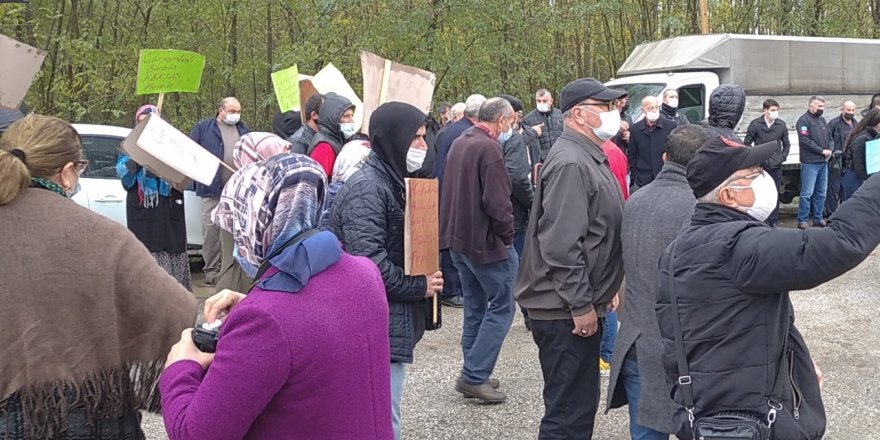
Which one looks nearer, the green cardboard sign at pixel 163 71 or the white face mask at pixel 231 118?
the green cardboard sign at pixel 163 71

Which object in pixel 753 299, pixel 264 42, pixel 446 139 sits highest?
pixel 264 42

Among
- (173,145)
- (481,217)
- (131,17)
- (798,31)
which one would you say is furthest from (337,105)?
(798,31)

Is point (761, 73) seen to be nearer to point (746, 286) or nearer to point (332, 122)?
point (332, 122)

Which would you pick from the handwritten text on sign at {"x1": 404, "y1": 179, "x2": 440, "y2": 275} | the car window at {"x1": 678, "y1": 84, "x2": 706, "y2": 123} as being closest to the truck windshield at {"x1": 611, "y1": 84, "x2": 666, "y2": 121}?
the car window at {"x1": 678, "y1": 84, "x2": 706, "y2": 123}

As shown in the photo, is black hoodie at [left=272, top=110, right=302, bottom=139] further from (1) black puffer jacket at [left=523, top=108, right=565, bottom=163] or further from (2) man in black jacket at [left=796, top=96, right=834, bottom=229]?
(2) man in black jacket at [left=796, top=96, right=834, bottom=229]

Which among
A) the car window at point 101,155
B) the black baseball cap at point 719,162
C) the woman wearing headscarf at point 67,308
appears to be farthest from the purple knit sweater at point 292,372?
the car window at point 101,155

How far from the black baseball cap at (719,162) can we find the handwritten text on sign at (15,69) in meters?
2.80

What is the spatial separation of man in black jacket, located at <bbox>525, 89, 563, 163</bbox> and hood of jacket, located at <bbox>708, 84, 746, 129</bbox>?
130 inches

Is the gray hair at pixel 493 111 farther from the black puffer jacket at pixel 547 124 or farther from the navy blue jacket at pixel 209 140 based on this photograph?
the black puffer jacket at pixel 547 124

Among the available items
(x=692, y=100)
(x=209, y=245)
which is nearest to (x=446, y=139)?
(x=209, y=245)

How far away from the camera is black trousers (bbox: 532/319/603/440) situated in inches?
152

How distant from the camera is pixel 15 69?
12.2ft

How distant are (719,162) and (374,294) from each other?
4.26 feet

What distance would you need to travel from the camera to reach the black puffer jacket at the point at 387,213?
11.8ft
